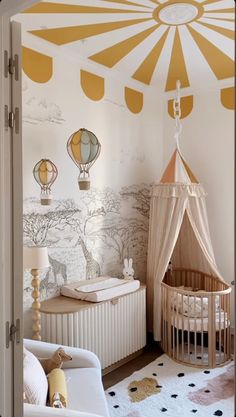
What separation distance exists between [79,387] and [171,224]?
2003mm

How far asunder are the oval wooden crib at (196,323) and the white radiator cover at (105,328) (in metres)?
0.27

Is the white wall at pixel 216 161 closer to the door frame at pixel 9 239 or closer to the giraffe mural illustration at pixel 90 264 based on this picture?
the giraffe mural illustration at pixel 90 264

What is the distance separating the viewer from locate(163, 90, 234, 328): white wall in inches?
164

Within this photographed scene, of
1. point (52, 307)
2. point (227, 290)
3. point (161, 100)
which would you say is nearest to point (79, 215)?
point (52, 307)

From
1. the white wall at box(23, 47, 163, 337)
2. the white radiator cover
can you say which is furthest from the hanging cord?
the white radiator cover

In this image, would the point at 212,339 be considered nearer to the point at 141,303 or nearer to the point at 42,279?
the point at 141,303

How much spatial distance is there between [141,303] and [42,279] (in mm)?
1073

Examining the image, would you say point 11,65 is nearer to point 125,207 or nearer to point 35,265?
point 35,265

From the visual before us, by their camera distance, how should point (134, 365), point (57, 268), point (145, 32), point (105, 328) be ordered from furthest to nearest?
1. point (134, 365)
2. point (57, 268)
3. point (105, 328)
4. point (145, 32)

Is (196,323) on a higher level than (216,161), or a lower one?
lower

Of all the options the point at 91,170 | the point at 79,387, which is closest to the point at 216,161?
the point at 91,170

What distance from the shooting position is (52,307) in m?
2.97

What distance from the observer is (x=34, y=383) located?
195 centimetres

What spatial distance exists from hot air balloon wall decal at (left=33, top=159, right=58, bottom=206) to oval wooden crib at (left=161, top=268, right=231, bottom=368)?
1.53m
